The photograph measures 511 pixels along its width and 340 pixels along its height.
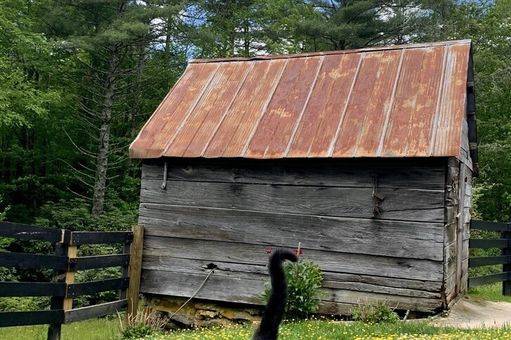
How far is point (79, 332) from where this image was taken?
35.4ft

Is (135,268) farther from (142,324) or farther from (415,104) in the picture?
(415,104)

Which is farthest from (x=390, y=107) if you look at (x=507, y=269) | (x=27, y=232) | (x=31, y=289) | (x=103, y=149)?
(x=103, y=149)

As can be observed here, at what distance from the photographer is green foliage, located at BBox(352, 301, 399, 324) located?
859cm

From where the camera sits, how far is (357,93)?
10.6 meters

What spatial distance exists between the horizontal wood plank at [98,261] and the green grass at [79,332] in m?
1.23

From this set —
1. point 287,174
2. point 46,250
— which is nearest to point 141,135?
point 287,174

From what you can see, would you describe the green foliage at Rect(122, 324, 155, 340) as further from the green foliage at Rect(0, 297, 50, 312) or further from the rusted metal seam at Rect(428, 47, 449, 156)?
the green foliage at Rect(0, 297, 50, 312)

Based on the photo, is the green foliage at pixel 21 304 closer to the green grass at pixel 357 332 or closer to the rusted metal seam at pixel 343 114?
the green grass at pixel 357 332

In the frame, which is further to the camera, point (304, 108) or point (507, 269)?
point (507, 269)

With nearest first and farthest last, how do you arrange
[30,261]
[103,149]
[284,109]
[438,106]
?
[30,261]
[438,106]
[284,109]
[103,149]

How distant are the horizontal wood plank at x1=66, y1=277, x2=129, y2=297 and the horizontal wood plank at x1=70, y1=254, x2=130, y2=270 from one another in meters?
0.27

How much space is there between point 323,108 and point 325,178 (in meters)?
1.60

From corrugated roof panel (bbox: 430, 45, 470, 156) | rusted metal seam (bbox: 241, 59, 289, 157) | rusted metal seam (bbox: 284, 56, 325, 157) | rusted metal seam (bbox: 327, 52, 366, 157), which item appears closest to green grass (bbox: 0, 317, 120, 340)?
rusted metal seam (bbox: 241, 59, 289, 157)

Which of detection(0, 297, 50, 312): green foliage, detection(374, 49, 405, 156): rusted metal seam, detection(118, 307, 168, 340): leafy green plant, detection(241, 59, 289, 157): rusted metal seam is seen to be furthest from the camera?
detection(0, 297, 50, 312): green foliage
